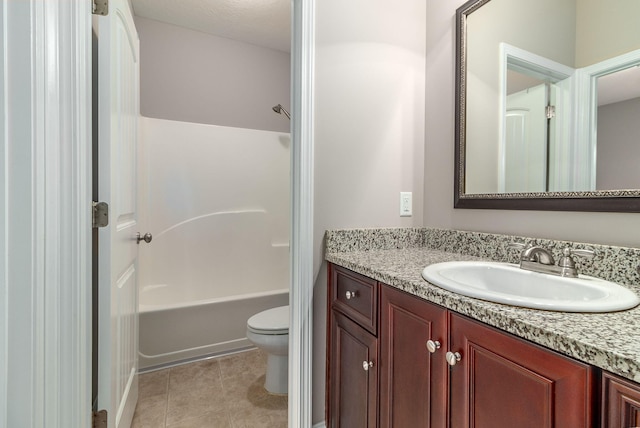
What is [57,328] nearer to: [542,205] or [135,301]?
[135,301]

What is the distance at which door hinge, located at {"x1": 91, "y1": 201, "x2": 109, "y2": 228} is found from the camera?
1.06 meters

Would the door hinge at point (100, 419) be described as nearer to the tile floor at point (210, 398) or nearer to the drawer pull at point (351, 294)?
the tile floor at point (210, 398)

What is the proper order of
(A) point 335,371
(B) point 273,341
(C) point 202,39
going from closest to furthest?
(A) point 335,371 < (B) point 273,341 < (C) point 202,39

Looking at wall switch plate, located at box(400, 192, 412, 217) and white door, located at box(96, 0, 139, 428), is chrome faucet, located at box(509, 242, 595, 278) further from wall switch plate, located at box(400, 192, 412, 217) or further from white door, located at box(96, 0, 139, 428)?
white door, located at box(96, 0, 139, 428)

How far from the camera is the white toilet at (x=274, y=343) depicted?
165 centimetres

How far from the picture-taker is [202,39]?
2484mm

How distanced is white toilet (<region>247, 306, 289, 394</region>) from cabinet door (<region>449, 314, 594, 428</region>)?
1102 mm

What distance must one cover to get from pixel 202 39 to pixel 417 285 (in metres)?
2.70

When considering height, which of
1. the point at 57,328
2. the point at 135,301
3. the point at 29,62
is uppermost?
the point at 29,62

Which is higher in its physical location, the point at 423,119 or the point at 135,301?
the point at 423,119

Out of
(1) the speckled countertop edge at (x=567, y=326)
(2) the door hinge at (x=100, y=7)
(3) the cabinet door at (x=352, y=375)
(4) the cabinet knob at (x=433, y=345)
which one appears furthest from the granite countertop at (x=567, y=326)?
(2) the door hinge at (x=100, y=7)

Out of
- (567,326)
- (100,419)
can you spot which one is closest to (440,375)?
(567,326)

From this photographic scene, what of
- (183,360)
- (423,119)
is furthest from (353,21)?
(183,360)

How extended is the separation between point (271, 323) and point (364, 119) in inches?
49.5
